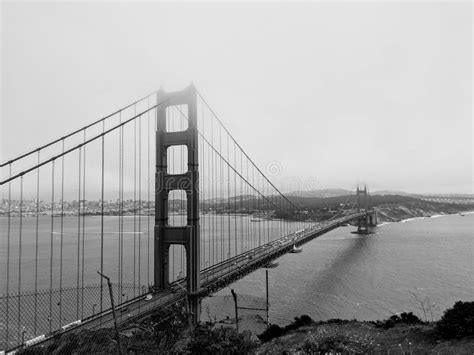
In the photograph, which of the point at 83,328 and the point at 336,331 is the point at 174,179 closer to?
the point at 83,328

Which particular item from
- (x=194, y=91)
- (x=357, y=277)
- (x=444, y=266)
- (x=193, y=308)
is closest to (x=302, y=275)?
(x=357, y=277)

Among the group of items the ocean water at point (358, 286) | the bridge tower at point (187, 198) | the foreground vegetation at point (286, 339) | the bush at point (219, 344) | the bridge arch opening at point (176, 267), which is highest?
the bridge tower at point (187, 198)

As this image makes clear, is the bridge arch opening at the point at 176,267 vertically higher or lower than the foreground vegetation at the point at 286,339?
lower

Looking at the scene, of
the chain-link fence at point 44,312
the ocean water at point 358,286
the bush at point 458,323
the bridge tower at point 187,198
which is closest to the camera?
the bush at point 458,323

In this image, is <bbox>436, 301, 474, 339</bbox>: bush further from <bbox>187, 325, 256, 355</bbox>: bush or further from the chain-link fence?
the chain-link fence

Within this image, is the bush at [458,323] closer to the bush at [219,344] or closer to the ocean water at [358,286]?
the ocean water at [358,286]

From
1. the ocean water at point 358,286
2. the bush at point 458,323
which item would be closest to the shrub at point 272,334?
the ocean water at point 358,286
